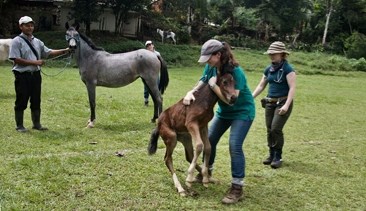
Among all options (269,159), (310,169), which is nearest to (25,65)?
(269,159)

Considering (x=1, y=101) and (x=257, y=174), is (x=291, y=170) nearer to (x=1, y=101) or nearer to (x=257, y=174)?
(x=257, y=174)

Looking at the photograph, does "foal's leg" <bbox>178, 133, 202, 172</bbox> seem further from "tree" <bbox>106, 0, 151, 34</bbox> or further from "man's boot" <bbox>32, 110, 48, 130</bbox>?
"tree" <bbox>106, 0, 151, 34</bbox>

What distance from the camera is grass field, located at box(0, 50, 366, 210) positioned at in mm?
4898

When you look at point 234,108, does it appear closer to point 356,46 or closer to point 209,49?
point 209,49

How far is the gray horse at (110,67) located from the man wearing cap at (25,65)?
3.91ft

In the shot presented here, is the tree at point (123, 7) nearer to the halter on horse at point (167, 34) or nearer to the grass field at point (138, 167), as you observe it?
the halter on horse at point (167, 34)

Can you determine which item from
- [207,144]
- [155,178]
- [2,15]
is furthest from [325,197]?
[2,15]

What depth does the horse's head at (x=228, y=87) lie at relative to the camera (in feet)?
15.2

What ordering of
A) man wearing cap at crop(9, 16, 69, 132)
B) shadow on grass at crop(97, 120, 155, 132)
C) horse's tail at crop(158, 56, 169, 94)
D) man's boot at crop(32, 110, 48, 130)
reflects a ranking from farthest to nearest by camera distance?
horse's tail at crop(158, 56, 169, 94) < shadow on grass at crop(97, 120, 155, 132) < man's boot at crop(32, 110, 48, 130) < man wearing cap at crop(9, 16, 69, 132)

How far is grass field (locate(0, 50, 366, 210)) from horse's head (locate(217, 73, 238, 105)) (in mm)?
1265

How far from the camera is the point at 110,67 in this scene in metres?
9.16

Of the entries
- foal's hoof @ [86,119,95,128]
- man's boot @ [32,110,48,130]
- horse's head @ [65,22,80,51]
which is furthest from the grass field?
horse's head @ [65,22,80,51]

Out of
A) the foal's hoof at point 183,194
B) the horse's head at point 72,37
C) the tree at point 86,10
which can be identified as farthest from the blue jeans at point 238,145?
the tree at point 86,10

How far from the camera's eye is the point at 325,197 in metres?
5.44
